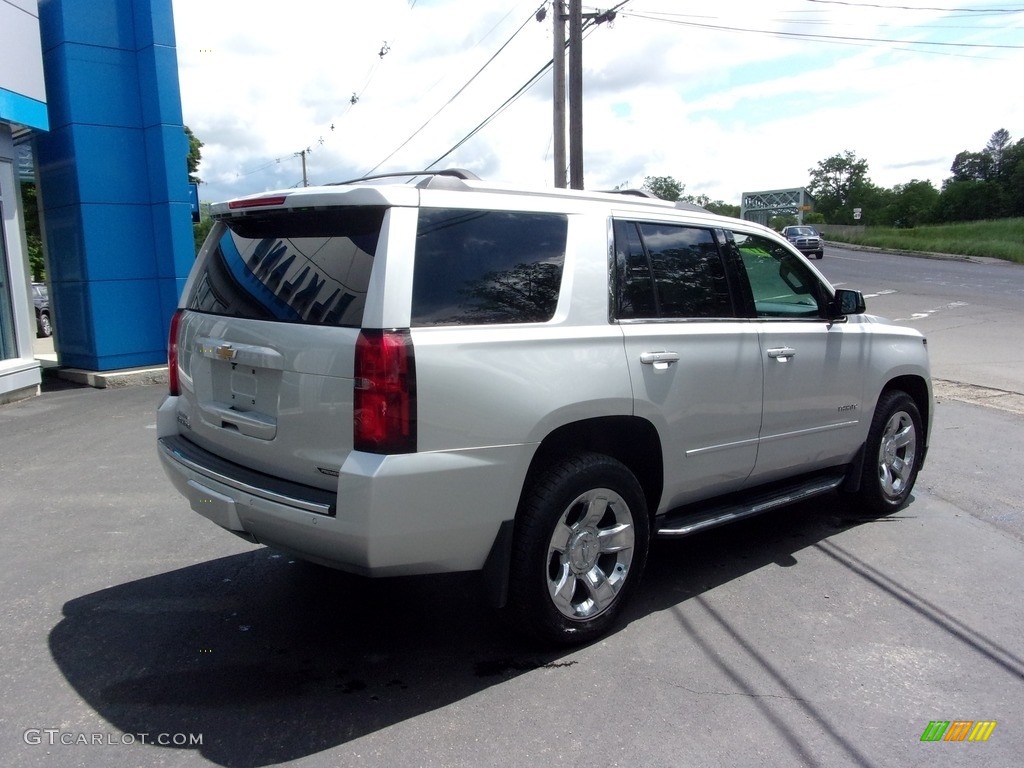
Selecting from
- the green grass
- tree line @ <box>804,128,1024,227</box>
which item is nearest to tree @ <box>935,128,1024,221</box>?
tree line @ <box>804,128,1024,227</box>

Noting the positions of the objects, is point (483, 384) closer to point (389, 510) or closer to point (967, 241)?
point (389, 510)

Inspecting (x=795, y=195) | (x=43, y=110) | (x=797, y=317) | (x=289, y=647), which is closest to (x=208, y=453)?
(x=289, y=647)

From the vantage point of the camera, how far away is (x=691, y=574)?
15.7ft

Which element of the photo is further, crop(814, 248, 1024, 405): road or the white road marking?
the white road marking

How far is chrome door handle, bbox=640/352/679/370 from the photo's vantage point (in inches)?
155

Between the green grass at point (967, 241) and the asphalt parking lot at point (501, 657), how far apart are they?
141ft

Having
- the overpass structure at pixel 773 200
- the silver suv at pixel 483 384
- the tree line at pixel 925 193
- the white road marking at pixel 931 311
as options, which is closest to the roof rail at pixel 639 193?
the silver suv at pixel 483 384

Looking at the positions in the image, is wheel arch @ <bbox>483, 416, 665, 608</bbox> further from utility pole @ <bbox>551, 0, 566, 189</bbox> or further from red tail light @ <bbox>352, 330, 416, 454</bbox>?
utility pole @ <bbox>551, 0, 566, 189</bbox>

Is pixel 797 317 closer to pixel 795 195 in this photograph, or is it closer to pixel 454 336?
pixel 454 336

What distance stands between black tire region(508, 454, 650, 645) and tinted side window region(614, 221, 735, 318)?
82cm

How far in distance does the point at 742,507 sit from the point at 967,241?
176ft

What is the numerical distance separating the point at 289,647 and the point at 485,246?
2.02 metres

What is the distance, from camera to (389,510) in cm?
310

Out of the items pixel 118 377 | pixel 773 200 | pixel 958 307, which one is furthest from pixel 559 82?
pixel 773 200
